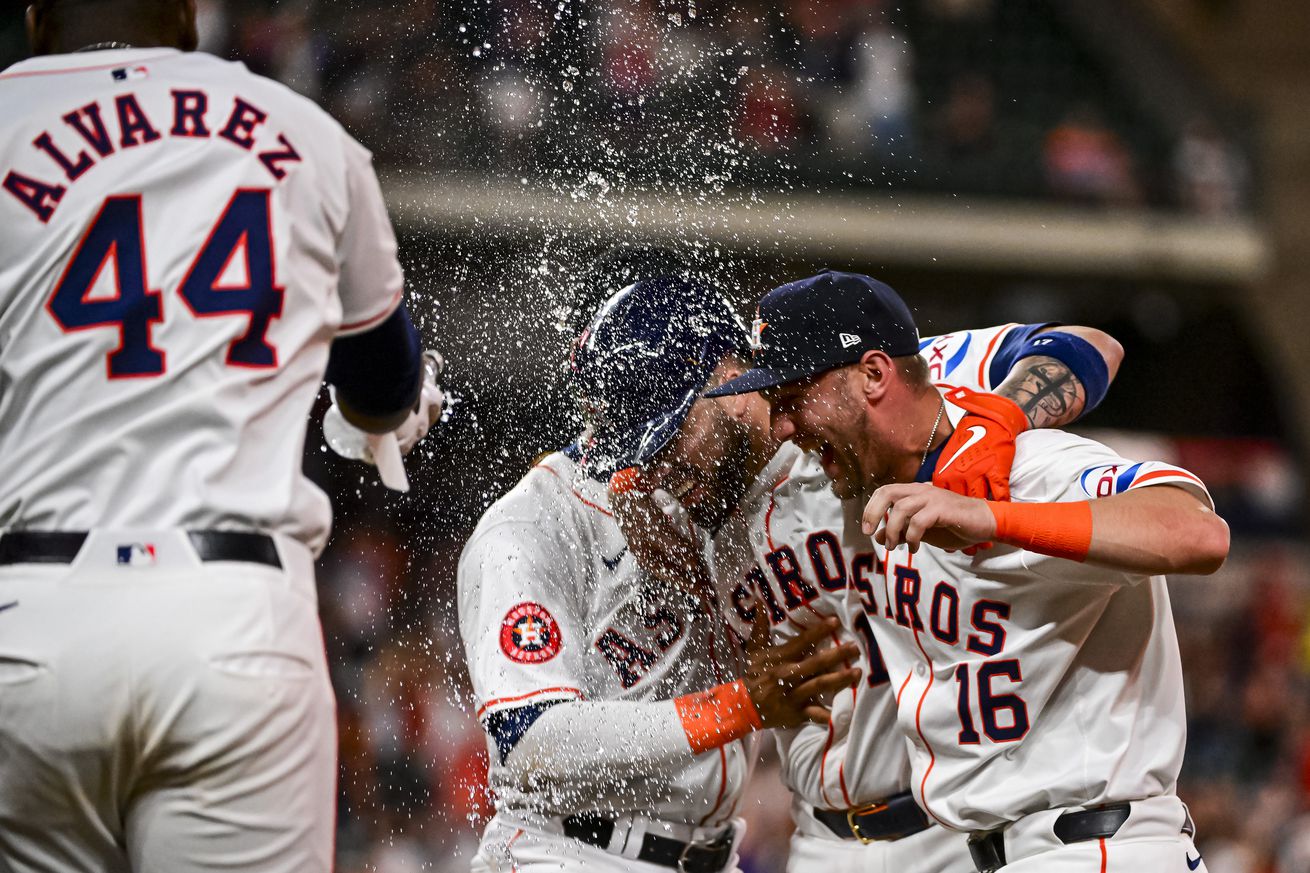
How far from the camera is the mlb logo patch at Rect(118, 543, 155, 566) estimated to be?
7.15 ft

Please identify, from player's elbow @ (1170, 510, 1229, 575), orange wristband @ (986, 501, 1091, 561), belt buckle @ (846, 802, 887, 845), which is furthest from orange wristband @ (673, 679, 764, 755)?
player's elbow @ (1170, 510, 1229, 575)

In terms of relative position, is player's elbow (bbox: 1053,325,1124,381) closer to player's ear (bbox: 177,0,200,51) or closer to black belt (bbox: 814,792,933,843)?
black belt (bbox: 814,792,933,843)

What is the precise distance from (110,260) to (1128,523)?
1.84 meters

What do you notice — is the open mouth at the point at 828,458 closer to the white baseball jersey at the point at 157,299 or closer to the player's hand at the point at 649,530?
the player's hand at the point at 649,530

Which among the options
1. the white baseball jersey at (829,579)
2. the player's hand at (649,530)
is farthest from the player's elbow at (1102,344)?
the player's hand at (649,530)

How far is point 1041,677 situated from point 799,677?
541 millimetres

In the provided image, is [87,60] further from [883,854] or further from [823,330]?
[883,854]

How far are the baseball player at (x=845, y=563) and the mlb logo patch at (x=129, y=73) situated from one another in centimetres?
156

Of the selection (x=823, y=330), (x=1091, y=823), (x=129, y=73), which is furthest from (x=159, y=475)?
(x=1091, y=823)

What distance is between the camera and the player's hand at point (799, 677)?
338 centimetres

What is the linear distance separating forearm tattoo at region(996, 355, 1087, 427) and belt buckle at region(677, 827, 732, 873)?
1265mm

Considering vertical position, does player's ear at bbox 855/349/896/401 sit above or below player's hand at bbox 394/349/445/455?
above

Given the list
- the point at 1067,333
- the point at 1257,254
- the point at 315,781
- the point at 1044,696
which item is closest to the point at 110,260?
the point at 315,781

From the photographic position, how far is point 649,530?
3.66 metres
